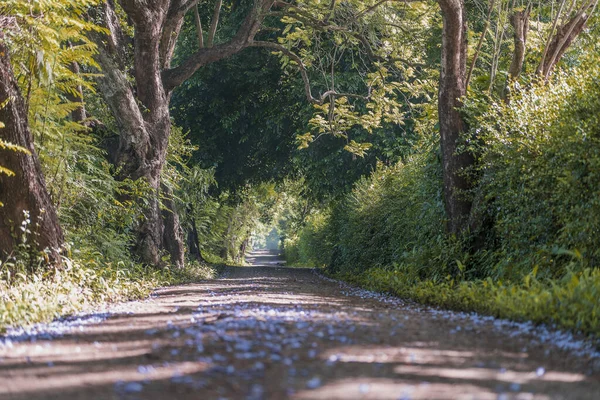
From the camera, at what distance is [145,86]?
1596cm

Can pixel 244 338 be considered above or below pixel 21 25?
below

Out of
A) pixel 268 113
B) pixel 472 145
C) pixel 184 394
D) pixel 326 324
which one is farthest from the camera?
pixel 268 113

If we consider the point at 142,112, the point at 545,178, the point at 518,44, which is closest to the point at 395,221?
the point at 518,44

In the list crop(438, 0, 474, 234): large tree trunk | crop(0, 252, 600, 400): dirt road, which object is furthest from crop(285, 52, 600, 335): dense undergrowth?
crop(0, 252, 600, 400): dirt road

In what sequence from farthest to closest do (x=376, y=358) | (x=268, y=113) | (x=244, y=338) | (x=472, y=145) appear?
1. (x=268, y=113)
2. (x=472, y=145)
3. (x=244, y=338)
4. (x=376, y=358)

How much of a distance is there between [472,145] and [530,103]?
1368 millimetres

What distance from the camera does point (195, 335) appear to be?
18.5 feet

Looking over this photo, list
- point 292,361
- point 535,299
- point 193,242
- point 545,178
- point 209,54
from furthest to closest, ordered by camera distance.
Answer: point 193,242
point 209,54
point 545,178
point 535,299
point 292,361

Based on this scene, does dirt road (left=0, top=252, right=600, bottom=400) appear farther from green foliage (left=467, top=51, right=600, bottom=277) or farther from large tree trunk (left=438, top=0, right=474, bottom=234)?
large tree trunk (left=438, top=0, right=474, bottom=234)

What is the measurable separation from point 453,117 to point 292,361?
8180 millimetres

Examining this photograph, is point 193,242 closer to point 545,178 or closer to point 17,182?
point 17,182

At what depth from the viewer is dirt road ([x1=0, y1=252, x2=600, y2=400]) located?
375 cm

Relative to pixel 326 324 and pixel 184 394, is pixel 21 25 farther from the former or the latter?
pixel 184 394

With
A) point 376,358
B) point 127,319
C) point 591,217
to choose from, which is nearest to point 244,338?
point 376,358
